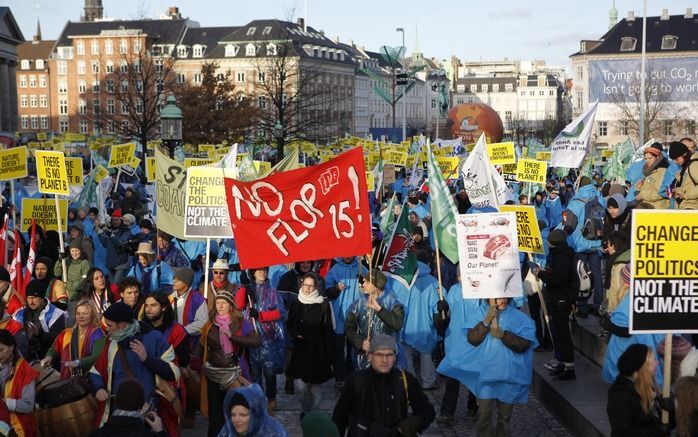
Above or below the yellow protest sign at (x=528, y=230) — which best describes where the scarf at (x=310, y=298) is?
below

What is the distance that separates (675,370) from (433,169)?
303 cm

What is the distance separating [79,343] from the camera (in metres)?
7.47

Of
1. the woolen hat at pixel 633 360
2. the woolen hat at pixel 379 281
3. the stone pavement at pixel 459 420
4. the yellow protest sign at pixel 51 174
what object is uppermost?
the yellow protest sign at pixel 51 174

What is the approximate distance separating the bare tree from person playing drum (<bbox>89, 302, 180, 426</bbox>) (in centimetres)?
5521

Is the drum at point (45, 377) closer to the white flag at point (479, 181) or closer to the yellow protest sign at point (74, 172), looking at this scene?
the white flag at point (479, 181)

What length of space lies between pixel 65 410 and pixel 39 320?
2418 millimetres

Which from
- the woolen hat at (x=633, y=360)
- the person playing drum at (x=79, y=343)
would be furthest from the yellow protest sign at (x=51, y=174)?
the woolen hat at (x=633, y=360)

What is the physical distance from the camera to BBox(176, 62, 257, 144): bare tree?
6312 cm

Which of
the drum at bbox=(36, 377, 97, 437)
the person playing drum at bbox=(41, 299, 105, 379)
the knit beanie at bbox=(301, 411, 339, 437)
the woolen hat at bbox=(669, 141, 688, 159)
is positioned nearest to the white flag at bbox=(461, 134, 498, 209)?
the woolen hat at bbox=(669, 141, 688, 159)

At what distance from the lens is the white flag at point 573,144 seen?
18.1 meters

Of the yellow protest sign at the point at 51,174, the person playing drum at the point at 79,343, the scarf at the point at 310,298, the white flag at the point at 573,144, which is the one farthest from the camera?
the white flag at the point at 573,144

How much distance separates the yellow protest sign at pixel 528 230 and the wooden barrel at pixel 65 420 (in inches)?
204

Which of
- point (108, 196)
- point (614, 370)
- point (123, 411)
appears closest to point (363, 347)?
point (614, 370)

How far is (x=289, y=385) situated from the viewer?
10656mm
